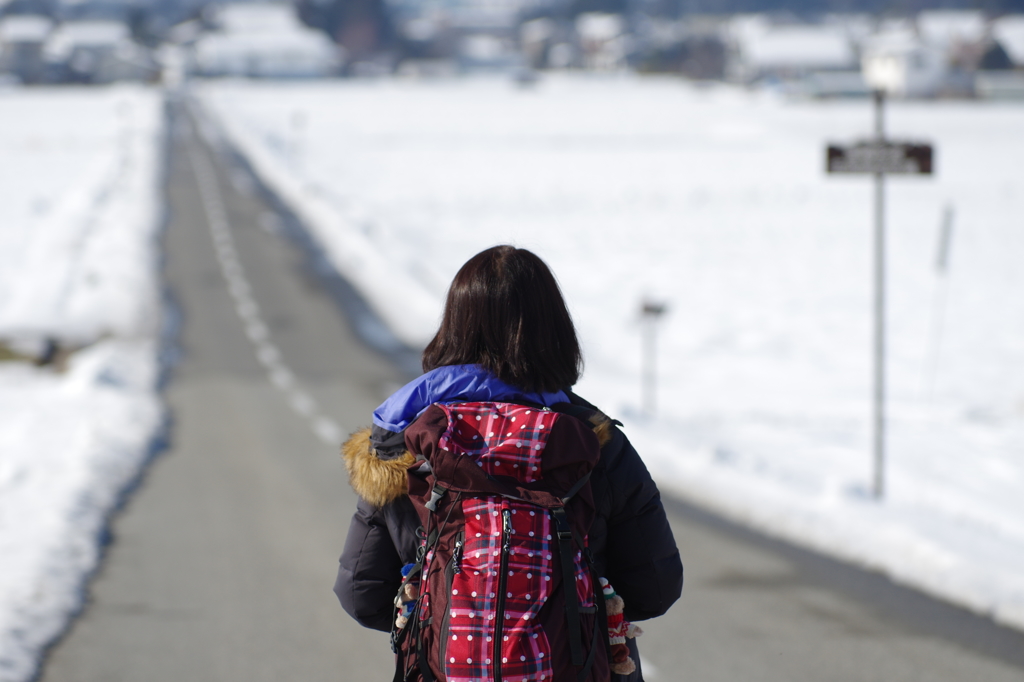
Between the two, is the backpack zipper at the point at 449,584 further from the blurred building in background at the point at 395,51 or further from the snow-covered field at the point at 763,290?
the blurred building in background at the point at 395,51

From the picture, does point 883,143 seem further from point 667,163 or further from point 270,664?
point 667,163

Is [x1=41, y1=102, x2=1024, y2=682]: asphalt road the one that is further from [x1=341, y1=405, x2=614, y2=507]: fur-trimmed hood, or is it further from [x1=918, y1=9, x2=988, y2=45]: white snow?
[x1=918, y1=9, x2=988, y2=45]: white snow

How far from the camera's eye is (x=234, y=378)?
521 inches

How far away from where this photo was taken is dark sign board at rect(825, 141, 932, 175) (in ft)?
23.6

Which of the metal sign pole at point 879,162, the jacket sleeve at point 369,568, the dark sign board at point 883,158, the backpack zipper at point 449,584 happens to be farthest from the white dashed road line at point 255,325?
the backpack zipper at point 449,584

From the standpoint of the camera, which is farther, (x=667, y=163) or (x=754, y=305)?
(x=667, y=163)

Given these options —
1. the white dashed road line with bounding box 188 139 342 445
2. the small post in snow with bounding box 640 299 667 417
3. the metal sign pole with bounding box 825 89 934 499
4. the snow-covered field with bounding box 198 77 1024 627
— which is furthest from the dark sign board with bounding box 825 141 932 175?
the white dashed road line with bounding box 188 139 342 445

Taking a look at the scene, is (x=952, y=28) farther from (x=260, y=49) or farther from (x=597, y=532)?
(x=597, y=532)

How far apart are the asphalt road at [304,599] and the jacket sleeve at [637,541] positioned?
2.65m

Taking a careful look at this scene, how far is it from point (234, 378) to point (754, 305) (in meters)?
9.45

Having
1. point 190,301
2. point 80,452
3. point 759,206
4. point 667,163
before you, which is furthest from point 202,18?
point 80,452

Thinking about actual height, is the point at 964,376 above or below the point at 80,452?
below

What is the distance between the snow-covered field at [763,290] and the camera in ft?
26.0

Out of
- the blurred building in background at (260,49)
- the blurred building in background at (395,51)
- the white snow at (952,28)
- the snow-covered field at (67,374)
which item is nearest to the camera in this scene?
the snow-covered field at (67,374)
